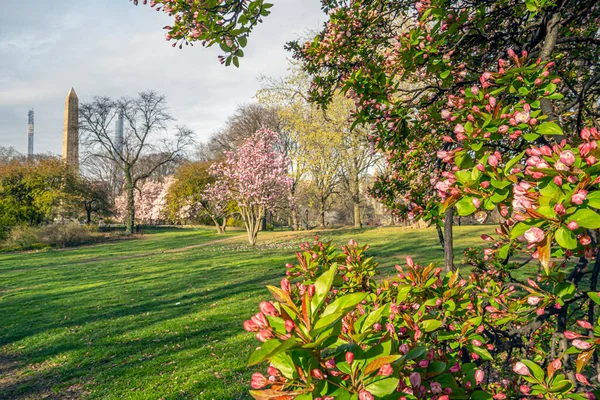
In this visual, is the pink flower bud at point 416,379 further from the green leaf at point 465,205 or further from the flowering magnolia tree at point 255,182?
the flowering magnolia tree at point 255,182

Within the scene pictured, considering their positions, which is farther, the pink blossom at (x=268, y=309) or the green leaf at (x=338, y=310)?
the pink blossom at (x=268, y=309)

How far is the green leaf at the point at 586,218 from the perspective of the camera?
902 millimetres

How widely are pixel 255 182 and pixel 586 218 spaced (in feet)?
62.3

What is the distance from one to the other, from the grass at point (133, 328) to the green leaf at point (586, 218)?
159 inches

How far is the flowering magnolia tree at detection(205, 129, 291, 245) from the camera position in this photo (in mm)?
19500

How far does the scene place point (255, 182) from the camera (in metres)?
19.6

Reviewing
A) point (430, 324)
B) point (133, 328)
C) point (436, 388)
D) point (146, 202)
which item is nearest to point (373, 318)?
point (436, 388)

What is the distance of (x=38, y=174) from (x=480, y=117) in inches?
1153

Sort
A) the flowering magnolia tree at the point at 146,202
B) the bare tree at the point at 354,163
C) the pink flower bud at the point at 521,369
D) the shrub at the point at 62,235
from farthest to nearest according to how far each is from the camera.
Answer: the flowering magnolia tree at the point at 146,202 → the bare tree at the point at 354,163 → the shrub at the point at 62,235 → the pink flower bud at the point at 521,369

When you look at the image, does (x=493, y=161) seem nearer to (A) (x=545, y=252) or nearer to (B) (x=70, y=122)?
(A) (x=545, y=252)

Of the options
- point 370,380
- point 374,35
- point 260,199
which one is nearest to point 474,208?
point 370,380

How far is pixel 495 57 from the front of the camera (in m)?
3.42

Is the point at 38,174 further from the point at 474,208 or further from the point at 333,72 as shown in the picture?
the point at 474,208

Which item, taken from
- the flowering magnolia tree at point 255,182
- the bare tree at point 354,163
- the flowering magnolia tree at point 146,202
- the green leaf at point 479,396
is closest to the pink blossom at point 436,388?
the green leaf at point 479,396
